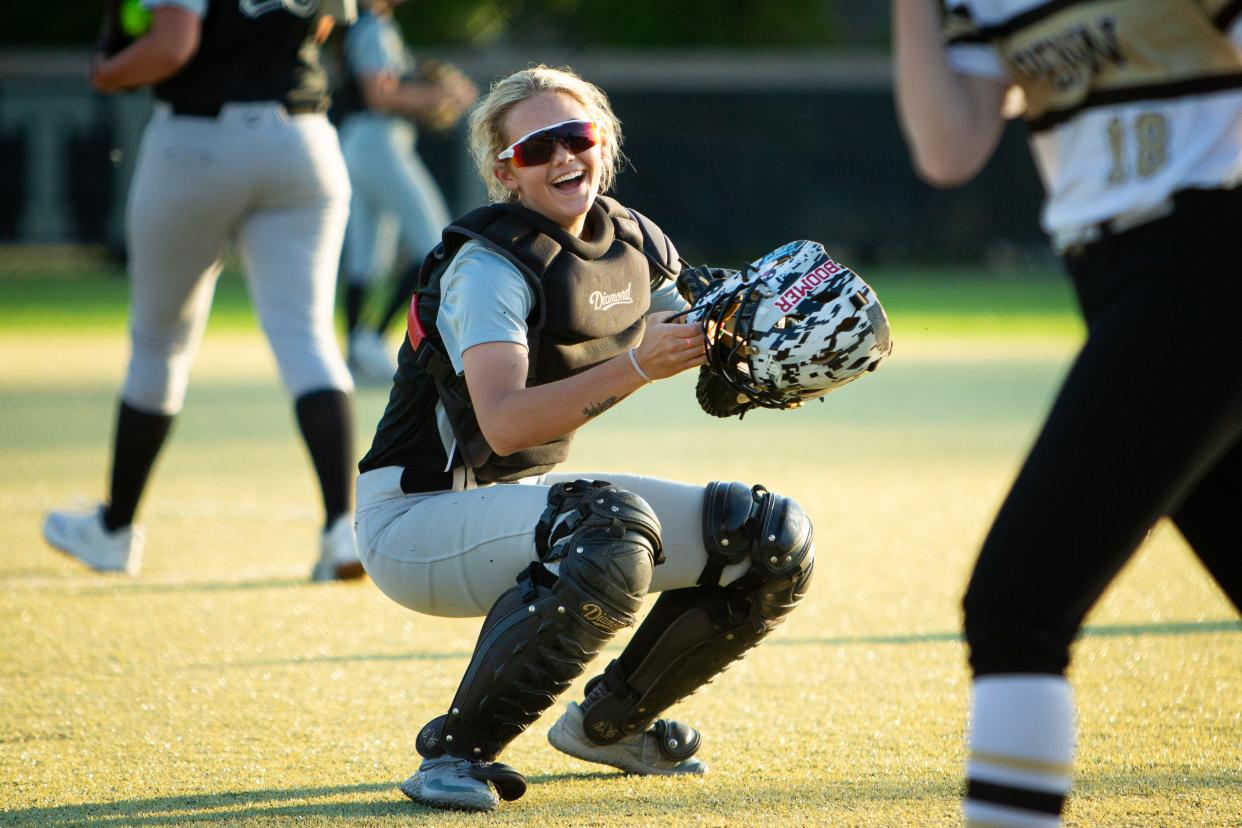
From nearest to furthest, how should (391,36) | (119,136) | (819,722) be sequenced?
(819,722)
(391,36)
(119,136)

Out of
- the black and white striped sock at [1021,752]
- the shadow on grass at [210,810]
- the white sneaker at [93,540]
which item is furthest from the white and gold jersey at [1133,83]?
the white sneaker at [93,540]

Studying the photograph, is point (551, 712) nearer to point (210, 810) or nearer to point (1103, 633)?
point (210, 810)

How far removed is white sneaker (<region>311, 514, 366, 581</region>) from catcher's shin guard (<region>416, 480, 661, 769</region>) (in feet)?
6.94

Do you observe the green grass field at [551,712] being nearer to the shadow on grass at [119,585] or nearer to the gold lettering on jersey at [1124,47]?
the shadow on grass at [119,585]

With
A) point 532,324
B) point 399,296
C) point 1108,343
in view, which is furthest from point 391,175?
point 1108,343

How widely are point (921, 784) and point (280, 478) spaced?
4767 millimetres

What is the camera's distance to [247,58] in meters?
5.11

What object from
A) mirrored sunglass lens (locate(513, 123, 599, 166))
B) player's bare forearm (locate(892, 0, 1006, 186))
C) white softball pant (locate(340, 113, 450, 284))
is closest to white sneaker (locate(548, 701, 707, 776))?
mirrored sunglass lens (locate(513, 123, 599, 166))

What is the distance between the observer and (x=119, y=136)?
877 inches

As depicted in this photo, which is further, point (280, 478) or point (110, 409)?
point (110, 409)

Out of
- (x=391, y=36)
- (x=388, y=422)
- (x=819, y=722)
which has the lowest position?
(x=391, y=36)

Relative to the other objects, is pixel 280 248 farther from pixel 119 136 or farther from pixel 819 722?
pixel 119 136

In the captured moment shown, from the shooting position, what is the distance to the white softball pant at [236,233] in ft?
16.6

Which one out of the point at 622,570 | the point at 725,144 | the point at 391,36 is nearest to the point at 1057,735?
the point at 622,570
